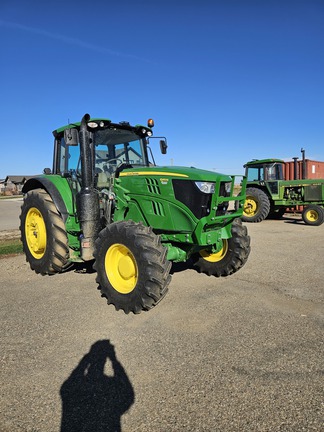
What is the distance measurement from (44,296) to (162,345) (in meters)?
2.15

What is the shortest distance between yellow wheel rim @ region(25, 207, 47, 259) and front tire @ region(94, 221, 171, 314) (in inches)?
61.8

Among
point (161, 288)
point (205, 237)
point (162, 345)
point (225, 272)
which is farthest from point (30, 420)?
point (225, 272)

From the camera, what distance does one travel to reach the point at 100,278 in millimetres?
4168

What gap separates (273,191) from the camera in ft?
43.5

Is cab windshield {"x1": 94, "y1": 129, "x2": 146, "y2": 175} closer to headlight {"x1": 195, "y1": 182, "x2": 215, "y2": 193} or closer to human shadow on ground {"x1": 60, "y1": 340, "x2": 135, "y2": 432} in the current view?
headlight {"x1": 195, "y1": 182, "x2": 215, "y2": 193}

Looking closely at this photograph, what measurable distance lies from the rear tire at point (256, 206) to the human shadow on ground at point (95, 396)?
1082 centimetres

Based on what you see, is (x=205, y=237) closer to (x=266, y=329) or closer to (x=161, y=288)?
(x=161, y=288)

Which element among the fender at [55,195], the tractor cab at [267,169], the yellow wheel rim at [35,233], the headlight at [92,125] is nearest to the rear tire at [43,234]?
the yellow wheel rim at [35,233]

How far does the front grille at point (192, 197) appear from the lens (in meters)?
4.04

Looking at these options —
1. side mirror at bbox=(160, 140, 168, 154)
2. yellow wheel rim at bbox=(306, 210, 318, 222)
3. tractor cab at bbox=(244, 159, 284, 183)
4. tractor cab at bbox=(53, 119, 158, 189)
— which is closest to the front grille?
tractor cab at bbox=(53, 119, 158, 189)

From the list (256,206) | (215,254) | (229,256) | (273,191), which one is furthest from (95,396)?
(273,191)

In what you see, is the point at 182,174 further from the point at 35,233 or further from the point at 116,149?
the point at 35,233

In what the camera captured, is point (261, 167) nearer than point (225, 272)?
No

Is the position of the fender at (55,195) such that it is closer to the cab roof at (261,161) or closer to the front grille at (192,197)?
the front grille at (192,197)
